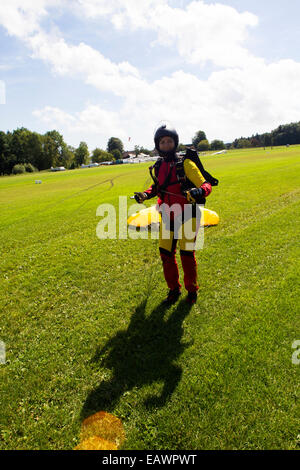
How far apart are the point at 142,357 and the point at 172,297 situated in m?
1.45

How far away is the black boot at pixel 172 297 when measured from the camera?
15.7 feet

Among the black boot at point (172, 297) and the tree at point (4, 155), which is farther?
the tree at point (4, 155)

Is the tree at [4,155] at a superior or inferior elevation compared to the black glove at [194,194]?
superior

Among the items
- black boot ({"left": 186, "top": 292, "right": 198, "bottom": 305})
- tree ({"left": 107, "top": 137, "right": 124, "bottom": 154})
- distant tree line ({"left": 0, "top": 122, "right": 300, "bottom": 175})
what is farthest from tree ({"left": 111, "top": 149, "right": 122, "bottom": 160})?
black boot ({"left": 186, "top": 292, "right": 198, "bottom": 305})

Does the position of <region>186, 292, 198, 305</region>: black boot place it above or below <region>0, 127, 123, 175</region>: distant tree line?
below

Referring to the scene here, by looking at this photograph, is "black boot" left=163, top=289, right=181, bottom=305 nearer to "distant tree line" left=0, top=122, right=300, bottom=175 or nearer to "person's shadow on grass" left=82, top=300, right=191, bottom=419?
"person's shadow on grass" left=82, top=300, right=191, bottom=419

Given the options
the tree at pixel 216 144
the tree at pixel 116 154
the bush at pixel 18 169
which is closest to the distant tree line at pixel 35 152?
the bush at pixel 18 169

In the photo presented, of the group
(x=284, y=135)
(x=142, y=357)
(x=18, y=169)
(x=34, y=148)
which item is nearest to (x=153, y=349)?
(x=142, y=357)

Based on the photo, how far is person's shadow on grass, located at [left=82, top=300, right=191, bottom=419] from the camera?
10.1 ft

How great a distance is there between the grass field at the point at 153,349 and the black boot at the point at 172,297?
133 millimetres

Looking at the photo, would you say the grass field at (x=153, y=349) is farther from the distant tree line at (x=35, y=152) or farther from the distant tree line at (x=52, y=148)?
the distant tree line at (x=35, y=152)

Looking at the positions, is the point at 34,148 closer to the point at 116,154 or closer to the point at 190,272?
the point at 116,154

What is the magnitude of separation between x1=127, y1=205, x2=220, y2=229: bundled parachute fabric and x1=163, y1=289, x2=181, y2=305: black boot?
4.25 m

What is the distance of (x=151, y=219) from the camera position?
1023 centimetres
